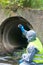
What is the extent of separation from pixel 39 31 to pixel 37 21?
38cm

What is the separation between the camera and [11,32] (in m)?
13.6

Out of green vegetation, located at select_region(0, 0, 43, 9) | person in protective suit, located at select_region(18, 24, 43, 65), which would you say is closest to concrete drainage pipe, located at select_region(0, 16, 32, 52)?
green vegetation, located at select_region(0, 0, 43, 9)

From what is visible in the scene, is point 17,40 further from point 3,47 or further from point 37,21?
point 37,21

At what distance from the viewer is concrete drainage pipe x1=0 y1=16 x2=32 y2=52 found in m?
12.5

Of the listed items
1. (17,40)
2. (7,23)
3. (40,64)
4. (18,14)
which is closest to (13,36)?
(17,40)

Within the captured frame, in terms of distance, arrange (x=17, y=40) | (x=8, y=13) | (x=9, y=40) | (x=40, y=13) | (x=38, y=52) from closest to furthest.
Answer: (x=38, y=52) → (x=40, y=13) → (x=8, y=13) → (x=9, y=40) → (x=17, y=40)

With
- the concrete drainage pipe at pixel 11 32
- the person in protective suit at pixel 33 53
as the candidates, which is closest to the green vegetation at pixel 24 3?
the concrete drainage pipe at pixel 11 32

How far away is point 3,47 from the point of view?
12688mm

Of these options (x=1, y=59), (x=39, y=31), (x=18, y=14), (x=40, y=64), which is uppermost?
(x=18, y=14)

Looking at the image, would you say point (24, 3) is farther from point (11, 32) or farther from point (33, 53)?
point (33, 53)

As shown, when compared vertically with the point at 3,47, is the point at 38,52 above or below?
below

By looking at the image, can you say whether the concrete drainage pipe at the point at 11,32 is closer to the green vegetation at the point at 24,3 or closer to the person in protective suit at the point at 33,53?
the green vegetation at the point at 24,3

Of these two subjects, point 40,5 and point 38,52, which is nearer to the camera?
point 38,52

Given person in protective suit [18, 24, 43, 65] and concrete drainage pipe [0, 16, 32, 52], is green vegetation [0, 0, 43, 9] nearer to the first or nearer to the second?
concrete drainage pipe [0, 16, 32, 52]
